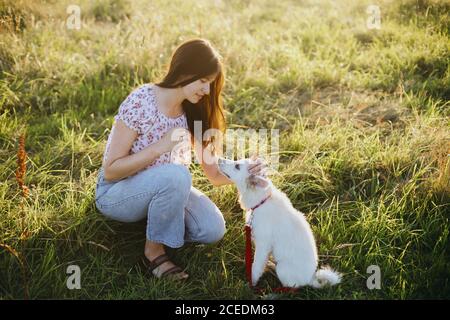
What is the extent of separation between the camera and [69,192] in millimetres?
3248

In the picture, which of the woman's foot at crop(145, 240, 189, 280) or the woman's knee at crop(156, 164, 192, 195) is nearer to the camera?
the woman's knee at crop(156, 164, 192, 195)

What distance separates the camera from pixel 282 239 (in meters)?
2.61

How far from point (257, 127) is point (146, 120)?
5.44ft

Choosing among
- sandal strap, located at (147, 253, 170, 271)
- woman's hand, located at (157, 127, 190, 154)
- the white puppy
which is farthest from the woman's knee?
sandal strap, located at (147, 253, 170, 271)

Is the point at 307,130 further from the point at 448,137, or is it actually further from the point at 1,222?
the point at 1,222

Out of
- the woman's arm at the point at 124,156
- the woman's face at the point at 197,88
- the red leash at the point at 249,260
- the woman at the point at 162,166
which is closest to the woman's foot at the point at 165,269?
the woman at the point at 162,166

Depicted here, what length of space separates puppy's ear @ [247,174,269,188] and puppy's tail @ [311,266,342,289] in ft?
1.88

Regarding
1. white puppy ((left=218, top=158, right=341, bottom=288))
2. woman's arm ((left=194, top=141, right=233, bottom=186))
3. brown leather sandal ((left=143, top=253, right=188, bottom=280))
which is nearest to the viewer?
white puppy ((left=218, top=158, right=341, bottom=288))

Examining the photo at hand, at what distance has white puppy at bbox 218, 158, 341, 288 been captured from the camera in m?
2.60

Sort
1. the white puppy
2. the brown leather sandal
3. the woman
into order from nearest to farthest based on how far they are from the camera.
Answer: the white puppy, the woman, the brown leather sandal

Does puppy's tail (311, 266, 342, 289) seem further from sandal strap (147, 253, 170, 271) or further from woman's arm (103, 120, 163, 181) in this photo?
woman's arm (103, 120, 163, 181)

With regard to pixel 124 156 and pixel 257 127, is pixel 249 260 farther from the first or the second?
pixel 257 127
